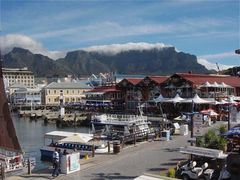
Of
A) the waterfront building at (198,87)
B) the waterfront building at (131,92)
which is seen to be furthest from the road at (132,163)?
the waterfront building at (131,92)

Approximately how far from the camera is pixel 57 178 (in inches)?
791

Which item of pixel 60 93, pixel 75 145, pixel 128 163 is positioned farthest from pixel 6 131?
pixel 60 93

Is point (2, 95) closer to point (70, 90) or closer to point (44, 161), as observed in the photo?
point (44, 161)

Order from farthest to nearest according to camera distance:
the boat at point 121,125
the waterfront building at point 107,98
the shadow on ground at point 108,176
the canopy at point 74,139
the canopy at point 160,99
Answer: the waterfront building at point 107,98
the canopy at point 160,99
the boat at point 121,125
the canopy at point 74,139
the shadow on ground at point 108,176

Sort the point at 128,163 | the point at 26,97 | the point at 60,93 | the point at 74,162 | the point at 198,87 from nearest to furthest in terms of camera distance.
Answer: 1. the point at 74,162
2. the point at 128,163
3. the point at 198,87
4. the point at 60,93
5. the point at 26,97

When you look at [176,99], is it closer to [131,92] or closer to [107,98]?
[131,92]

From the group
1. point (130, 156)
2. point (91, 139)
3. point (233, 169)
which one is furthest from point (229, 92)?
point (233, 169)

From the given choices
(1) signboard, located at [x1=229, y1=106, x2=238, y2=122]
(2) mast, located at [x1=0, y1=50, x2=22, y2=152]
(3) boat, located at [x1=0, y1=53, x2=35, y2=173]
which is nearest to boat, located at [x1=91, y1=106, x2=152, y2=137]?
(1) signboard, located at [x1=229, y1=106, x2=238, y2=122]

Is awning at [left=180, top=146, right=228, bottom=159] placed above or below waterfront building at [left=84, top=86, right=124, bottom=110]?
below

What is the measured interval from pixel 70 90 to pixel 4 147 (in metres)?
101

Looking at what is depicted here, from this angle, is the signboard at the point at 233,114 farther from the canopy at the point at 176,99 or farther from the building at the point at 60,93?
the building at the point at 60,93

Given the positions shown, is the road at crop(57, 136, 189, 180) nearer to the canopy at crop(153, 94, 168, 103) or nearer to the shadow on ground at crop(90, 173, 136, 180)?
the shadow on ground at crop(90, 173, 136, 180)

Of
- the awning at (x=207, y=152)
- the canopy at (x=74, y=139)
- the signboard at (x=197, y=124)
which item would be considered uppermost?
the signboard at (x=197, y=124)

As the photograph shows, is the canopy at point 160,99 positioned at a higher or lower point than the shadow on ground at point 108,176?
higher
